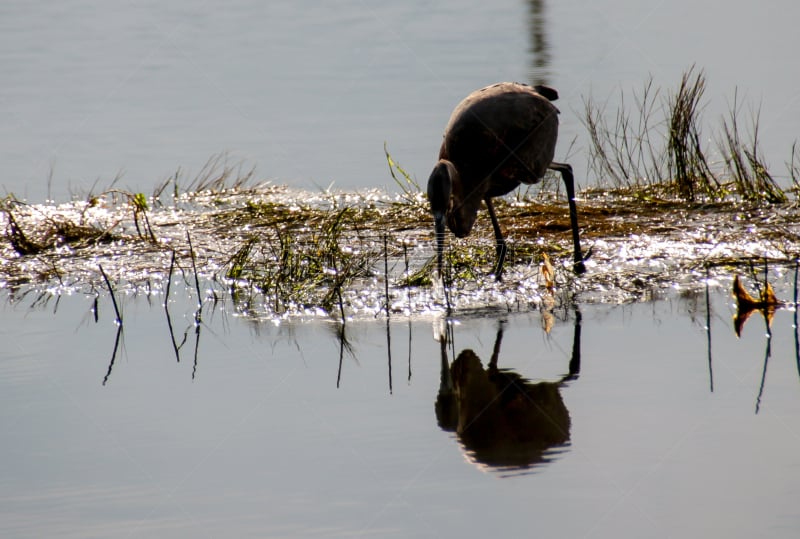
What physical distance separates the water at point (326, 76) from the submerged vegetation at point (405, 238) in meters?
0.47

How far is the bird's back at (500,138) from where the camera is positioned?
7.06m

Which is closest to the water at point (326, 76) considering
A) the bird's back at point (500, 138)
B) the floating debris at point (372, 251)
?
the floating debris at point (372, 251)

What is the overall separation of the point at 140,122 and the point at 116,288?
503 cm

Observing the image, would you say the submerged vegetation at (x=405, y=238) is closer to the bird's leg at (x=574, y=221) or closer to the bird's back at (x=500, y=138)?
the bird's leg at (x=574, y=221)

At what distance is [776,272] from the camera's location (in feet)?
21.7

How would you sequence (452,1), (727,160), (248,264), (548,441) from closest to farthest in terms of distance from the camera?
(548,441)
(248,264)
(727,160)
(452,1)

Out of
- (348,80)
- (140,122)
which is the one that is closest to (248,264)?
(140,122)

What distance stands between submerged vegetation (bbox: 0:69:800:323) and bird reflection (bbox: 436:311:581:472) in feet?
3.48

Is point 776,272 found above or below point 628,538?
above

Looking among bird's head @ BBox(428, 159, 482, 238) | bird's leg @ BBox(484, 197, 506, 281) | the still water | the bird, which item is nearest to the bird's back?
the bird

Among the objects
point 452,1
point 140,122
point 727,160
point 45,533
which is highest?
point 452,1

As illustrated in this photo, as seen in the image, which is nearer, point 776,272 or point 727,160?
point 776,272

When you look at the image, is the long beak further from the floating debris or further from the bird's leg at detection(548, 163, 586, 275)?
the bird's leg at detection(548, 163, 586, 275)

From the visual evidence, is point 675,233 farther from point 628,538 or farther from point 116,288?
point 628,538
